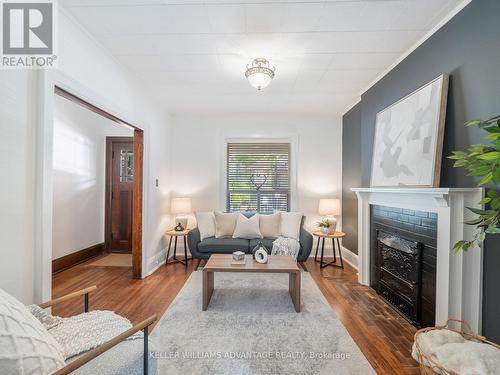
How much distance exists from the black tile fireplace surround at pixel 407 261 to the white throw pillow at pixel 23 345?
2.68m

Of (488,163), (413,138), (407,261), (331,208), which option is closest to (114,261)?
(331,208)

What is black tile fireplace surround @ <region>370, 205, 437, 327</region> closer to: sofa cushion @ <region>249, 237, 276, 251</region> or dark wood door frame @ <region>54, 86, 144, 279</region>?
sofa cushion @ <region>249, 237, 276, 251</region>

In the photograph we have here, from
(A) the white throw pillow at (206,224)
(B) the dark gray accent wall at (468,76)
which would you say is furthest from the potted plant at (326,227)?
(B) the dark gray accent wall at (468,76)

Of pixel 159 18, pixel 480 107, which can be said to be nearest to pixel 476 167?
pixel 480 107

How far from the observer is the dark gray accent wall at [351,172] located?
3990 mm

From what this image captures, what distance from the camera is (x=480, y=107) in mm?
1752

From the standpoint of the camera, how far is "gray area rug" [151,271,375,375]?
1.77m

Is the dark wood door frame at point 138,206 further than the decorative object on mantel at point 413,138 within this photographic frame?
Yes

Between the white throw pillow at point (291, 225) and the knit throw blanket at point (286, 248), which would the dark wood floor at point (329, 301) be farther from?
the white throw pillow at point (291, 225)

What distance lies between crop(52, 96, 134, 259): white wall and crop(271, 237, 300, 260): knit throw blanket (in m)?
3.43

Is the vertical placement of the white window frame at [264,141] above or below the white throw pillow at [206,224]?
above

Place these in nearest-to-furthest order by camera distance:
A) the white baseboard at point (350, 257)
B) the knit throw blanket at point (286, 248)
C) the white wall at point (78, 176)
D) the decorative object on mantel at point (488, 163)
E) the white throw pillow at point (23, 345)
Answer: the white throw pillow at point (23, 345), the decorative object on mantel at point (488, 163), the knit throw blanket at point (286, 248), the white wall at point (78, 176), the white baseboard at point (350, 257)

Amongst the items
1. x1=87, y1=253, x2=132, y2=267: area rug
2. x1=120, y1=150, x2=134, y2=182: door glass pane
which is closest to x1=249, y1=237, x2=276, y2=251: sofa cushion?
x1=87, y1=253, x2=132, y2=267: area rug

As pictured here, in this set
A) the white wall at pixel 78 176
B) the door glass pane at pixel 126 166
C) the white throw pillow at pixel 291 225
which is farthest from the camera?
the door glass pane at pixel 126 166
